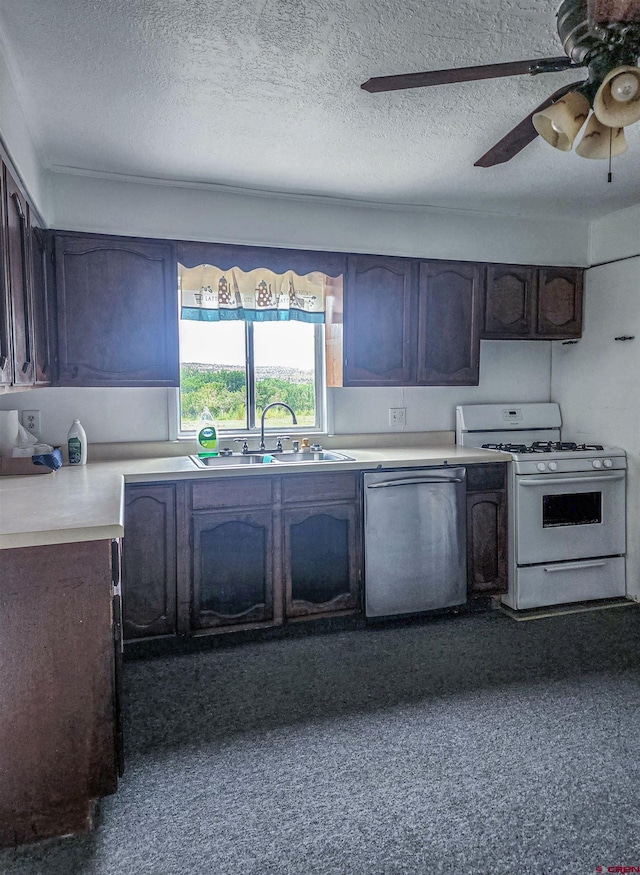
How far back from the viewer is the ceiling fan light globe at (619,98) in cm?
134

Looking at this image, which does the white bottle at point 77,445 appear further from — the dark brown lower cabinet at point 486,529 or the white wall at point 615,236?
the white wall at point 615,236

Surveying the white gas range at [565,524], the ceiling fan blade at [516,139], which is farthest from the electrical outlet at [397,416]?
the ceiling fan blade at [516,139]

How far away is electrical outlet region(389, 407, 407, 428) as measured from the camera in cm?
369

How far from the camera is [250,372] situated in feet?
11.4

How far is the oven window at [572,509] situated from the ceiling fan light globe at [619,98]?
7.20 feet

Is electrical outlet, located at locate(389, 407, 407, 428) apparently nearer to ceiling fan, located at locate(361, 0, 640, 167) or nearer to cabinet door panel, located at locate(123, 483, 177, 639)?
cabinet door panel, located at locate(123, 483, 177, 639)

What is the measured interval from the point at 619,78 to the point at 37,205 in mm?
2315

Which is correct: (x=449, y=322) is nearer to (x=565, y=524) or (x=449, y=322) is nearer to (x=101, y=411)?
(x=565, y=524)

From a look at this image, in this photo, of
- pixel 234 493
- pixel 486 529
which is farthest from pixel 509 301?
pixel 234 493

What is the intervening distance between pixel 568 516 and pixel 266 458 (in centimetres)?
178

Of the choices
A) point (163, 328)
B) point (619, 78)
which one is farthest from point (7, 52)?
point (619, 78)

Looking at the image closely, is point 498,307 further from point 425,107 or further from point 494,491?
point 425,107

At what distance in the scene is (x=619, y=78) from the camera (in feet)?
4.44

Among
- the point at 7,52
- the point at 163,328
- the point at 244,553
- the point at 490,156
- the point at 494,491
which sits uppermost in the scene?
the point at 7,52
